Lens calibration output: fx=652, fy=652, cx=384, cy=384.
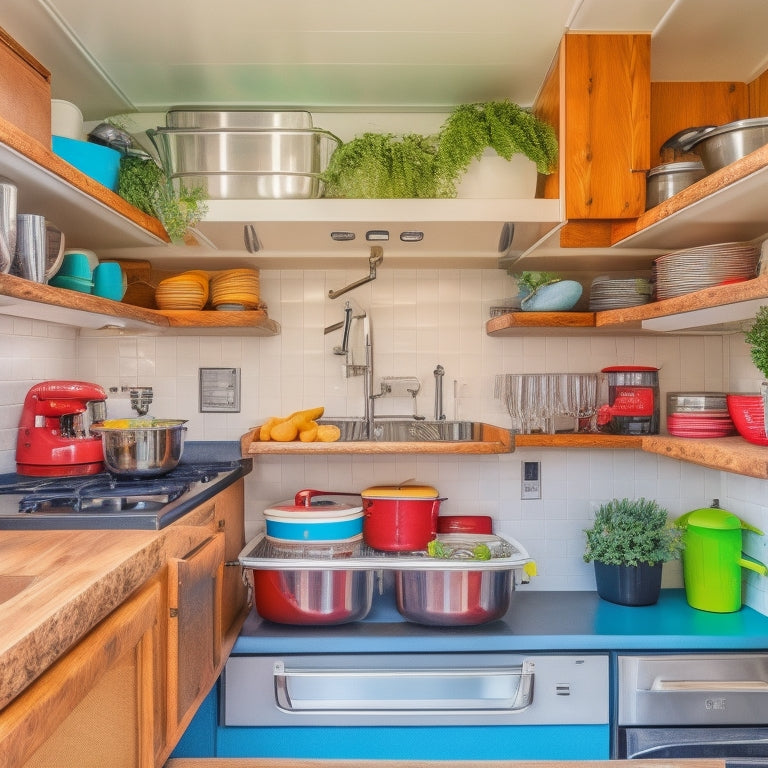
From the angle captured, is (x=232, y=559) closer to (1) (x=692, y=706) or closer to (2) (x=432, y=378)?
(2) (x=432, y=378)

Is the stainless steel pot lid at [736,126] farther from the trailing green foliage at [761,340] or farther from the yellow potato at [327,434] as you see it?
the yellow potato at [327,434]

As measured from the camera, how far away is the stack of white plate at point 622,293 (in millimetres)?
2244

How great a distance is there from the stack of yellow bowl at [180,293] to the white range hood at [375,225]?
0.47 ft

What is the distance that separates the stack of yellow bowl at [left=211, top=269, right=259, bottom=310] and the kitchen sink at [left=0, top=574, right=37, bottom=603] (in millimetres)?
1365

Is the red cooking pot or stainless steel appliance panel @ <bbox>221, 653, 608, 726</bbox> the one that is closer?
stainless steel appliance panel @ <bbox>221, 653, 608, 726</bbox>

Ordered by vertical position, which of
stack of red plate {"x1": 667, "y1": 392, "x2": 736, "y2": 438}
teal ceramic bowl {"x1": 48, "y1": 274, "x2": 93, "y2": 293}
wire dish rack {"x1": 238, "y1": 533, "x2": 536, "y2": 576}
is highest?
teal ceramic bowl {"x1": 48, "y1": 274, "x2": 93, "y2": 293}

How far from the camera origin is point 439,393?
258cm

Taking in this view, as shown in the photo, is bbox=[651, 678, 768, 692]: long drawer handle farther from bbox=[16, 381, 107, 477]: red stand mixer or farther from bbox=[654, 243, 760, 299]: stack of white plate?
bbox=[16, 381, 107, 477]: red stand mixer

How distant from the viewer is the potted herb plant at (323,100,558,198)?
207cm

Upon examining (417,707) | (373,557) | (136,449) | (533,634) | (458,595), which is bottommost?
(417,707)

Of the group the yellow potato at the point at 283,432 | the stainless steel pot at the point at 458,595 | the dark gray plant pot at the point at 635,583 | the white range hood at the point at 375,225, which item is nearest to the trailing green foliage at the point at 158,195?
the white range hood at the point at 375,225

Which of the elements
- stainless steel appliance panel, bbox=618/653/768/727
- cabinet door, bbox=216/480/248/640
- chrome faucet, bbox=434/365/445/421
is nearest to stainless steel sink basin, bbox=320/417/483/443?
chrome faucet, bbox=434/365/445/421

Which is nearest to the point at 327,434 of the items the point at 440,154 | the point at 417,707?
the point at 417,707

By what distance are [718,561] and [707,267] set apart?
1018mm
